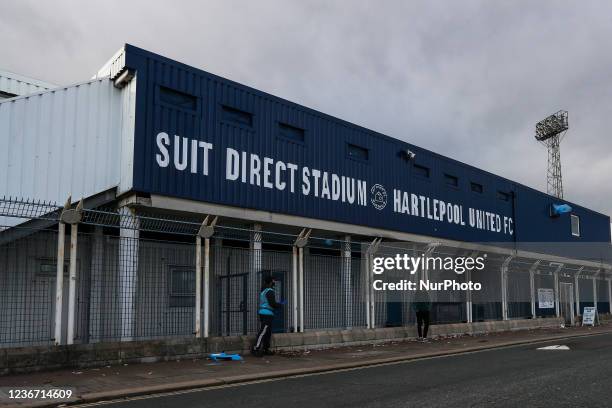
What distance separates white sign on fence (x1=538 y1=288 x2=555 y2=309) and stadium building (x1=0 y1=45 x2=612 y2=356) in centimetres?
656

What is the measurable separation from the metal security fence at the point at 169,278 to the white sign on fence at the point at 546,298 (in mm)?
7240

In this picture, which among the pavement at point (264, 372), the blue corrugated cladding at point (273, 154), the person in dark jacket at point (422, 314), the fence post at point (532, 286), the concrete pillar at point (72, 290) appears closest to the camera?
the pavement at point (264, 372)

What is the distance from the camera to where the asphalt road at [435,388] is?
7.77 m

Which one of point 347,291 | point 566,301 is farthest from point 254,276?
point 566,301

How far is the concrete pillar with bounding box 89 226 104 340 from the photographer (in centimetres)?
1234

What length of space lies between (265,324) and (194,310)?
167cm

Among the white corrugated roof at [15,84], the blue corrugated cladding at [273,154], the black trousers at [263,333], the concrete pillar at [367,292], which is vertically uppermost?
the white corrugated roof at [15,84]

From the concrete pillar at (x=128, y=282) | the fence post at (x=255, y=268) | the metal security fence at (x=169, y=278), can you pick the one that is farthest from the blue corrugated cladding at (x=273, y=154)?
the concrete pillar at (x=128, y=282)

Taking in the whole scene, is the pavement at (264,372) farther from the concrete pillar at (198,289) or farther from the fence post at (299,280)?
the fence post at (299,280)

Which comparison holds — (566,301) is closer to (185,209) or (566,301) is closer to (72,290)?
(185,209)

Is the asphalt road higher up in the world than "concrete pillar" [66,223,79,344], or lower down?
lower down

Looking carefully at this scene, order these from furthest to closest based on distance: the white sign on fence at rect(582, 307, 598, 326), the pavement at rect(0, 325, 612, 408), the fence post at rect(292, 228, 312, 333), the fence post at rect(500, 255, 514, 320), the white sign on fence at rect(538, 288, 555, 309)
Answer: the white sign on fence at rect(582, 307, 598, 326) → the white sign on fence at rect(538, 288, 555, 309) → the fence post at rect(500, 255, 514, 320) → the fence post at rect(292, 228, 312, 333) → the pavement at rect(0, 325, 612, 408)

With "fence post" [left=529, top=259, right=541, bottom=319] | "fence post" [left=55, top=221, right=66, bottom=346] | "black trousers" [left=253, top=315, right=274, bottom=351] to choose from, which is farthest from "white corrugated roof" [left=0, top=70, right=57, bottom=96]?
"fence post" [left=529, top=259, right=541, bottom=319]

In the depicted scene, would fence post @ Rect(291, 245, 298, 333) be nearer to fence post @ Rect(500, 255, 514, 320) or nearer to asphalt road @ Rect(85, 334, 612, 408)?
asphalt road @ Rect(85, 334, 612, 408)
